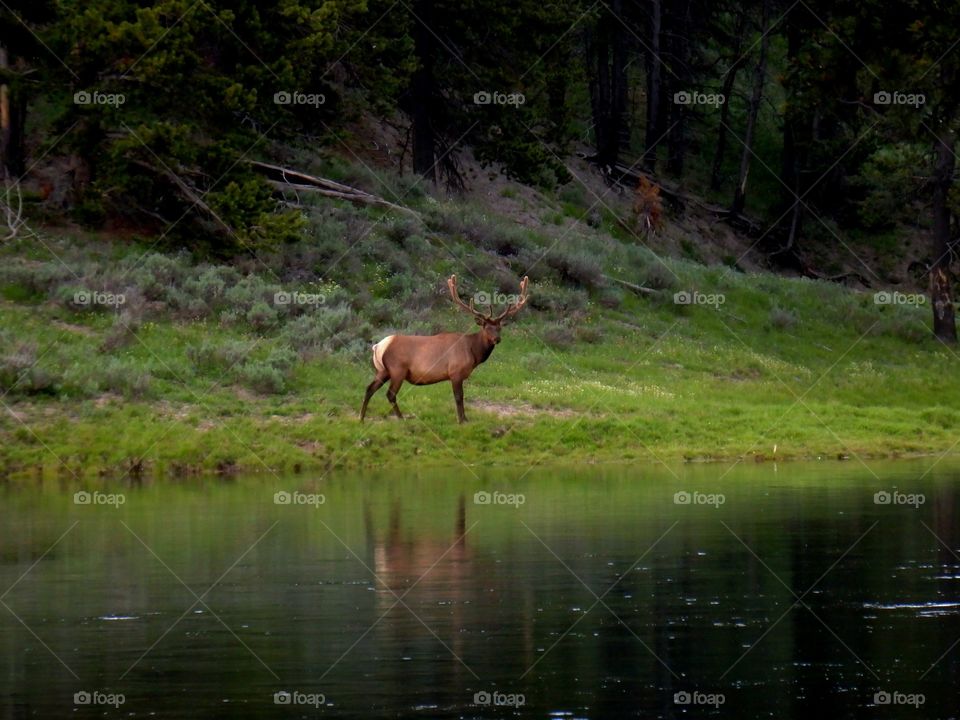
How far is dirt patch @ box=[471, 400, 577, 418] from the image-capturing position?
29.2 m

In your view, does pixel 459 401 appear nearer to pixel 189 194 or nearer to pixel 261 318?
pixel 261 318

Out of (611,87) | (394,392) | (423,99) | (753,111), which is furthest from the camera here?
(611,87)

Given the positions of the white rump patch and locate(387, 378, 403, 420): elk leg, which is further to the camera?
the white rump patch

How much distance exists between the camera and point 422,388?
3109 cm

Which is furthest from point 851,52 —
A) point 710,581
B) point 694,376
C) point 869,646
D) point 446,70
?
point 869,646

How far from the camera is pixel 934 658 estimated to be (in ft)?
41.6

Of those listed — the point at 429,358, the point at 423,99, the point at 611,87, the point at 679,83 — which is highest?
the point at 679,83

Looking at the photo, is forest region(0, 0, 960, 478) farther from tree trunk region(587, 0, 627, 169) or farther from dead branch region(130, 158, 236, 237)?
tree trunk region(587, 0, 627, 169)

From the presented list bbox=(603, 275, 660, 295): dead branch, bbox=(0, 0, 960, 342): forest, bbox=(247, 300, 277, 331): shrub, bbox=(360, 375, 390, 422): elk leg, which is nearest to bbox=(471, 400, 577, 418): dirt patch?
bbox=(360, 375, 390, 422): elk leg

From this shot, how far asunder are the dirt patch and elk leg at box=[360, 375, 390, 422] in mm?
1844

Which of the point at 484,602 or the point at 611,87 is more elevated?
the point at 611,87

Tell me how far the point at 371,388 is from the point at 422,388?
292cm

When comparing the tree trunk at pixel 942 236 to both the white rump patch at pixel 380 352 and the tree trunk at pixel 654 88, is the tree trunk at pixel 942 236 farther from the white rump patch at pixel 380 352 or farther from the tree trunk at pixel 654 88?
the tree trunk at pixel 654 88

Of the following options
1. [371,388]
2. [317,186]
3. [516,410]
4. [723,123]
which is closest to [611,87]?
[723,123]
